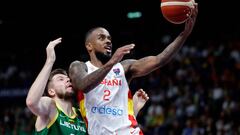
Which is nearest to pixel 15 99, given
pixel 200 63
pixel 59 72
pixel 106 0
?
pixel 106 0

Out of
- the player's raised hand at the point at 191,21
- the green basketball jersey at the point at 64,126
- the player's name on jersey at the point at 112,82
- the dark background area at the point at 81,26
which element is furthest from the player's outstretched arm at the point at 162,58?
the dark background area at the point at 81,26

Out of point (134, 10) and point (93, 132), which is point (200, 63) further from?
point (93, 132)

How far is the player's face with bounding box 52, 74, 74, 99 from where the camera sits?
5498 mm

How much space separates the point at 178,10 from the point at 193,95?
743cm

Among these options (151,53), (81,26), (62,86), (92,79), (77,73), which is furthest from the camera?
(81,26)

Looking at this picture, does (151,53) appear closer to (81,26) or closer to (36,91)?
(81,26)

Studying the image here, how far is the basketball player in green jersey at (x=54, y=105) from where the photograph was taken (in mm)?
4973

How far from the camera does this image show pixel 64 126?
17.6 feet

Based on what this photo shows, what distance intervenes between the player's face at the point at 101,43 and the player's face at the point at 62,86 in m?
0.49

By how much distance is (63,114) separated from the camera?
17.9 ft

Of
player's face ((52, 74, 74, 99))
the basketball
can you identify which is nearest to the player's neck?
player's face ((52, 74, 74, 99))

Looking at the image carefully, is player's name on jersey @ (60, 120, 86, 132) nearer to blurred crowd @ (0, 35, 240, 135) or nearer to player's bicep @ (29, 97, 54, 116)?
player's bicep @ (29, 97, 54, 116)

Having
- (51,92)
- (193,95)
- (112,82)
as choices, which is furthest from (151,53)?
(112,82)

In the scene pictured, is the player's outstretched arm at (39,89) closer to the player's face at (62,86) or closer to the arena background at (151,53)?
the player's face at (62,86)
